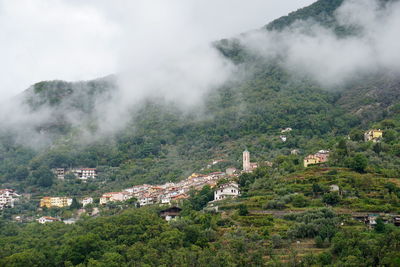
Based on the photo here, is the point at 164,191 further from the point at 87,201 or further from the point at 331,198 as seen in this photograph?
the point at 331,198

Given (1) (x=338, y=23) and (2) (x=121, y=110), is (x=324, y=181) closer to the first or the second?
(2) (x=121, y=110)

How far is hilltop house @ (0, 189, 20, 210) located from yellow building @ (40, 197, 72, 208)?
176 inches

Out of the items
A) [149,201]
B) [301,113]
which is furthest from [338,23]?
[149,201]

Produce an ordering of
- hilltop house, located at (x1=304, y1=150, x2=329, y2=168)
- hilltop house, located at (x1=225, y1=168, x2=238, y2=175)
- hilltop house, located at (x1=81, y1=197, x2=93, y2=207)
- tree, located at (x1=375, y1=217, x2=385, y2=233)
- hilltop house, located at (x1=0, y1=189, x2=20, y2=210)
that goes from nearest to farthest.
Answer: tree, located at (x1=375, y1=217, x2=385, y2=233), hilltop house, located at (x1=304, y1=150, x2=329, y2=168), hilltop house, located at (x1=225, y1=168, x2=238, y2=175), hilltop house, located at (x1=81, y1=197, x2=93, y2=207), hilltop house, located at (x1=0, y1=189, x2=20, y2=210)

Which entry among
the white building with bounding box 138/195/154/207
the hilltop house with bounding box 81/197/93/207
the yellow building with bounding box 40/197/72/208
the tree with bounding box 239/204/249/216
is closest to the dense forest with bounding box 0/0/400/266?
the tree with bounding box 239/204/249/216

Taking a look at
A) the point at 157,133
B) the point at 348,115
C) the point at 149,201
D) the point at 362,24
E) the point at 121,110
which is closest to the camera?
the point at 149,201

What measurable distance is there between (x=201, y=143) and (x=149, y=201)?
30.6 m

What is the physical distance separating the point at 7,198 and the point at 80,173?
16969mm

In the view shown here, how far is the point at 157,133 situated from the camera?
373 feet

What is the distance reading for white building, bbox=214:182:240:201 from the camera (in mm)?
66312

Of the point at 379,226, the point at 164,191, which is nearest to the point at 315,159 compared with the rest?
the point at 164,191

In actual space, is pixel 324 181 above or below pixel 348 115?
below

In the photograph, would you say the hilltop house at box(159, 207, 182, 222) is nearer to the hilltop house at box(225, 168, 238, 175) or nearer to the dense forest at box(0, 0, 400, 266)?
the dense forest at box(0, 0, 400, 266)

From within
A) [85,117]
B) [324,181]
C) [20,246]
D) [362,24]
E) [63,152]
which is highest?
[362,24]
